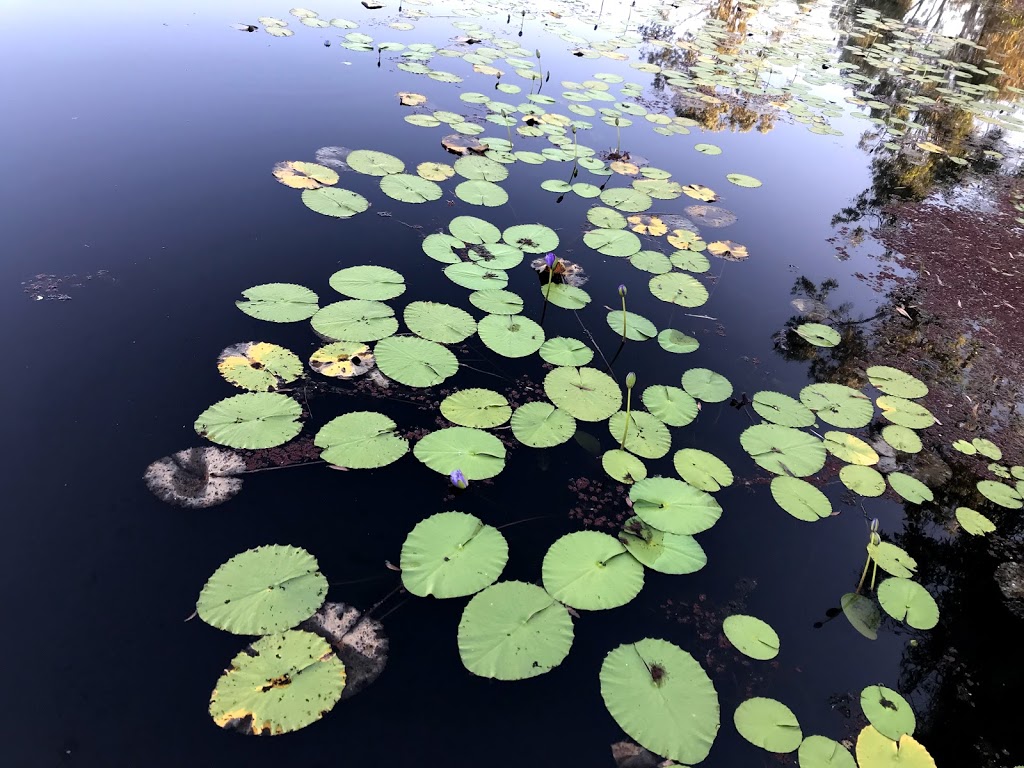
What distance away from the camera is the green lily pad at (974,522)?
10.1 feet

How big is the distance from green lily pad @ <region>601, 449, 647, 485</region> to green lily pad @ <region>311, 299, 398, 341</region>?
5.35 feet

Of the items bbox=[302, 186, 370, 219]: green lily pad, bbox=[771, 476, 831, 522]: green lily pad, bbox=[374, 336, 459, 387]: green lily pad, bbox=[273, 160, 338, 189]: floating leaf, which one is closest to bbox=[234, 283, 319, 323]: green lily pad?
bbox=[374, 336, 459, 387]: green lily pad

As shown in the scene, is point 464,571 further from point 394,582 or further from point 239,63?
point 239,63

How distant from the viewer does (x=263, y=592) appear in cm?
224

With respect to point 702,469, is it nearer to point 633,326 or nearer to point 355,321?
point 633,326

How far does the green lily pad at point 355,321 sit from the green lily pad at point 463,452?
92 cm

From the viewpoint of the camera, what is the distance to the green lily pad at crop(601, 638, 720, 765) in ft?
6.67

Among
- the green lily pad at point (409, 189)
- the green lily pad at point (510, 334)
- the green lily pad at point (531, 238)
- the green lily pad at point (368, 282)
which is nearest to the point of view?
the green lily pad at point (510, 334)

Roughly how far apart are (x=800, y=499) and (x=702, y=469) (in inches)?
22.4

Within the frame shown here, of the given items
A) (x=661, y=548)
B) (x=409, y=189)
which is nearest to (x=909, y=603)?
(x=661, y=548)

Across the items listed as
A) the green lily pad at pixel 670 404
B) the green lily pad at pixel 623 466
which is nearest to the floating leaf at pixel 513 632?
the green lily pad at pixel 623 466

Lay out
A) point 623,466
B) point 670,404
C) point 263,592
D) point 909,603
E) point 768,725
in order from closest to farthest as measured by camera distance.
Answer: point 768,725
point 263,592
point 909,603
point 623,466
point 670,404

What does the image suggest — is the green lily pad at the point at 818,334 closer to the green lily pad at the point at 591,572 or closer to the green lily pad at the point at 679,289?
the green lily pad at the point at 679,289

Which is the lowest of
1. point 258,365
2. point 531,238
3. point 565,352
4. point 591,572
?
point 591,572
